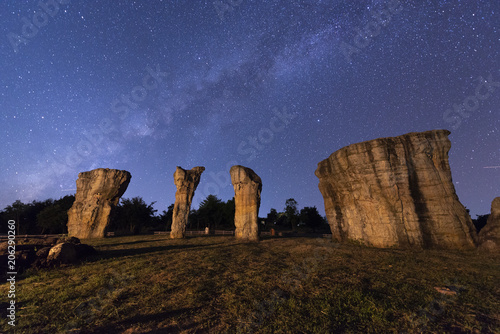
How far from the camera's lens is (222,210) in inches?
2212

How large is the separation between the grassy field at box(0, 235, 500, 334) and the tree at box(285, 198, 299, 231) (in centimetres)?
5293

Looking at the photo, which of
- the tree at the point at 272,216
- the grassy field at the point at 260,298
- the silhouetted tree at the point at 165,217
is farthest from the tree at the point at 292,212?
the grassy field at the point at 260,298

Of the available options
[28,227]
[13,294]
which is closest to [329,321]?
[13,294]

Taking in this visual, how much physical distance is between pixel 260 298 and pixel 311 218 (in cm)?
6074

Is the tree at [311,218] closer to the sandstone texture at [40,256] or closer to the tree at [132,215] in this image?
the tree at [132,215]

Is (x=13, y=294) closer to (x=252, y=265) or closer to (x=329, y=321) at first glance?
(x=252, y=265)

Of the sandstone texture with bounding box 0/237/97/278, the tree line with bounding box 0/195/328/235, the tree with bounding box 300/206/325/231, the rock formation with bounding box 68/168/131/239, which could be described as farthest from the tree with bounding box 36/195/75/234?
the tree with bounding box 300/206/325/231

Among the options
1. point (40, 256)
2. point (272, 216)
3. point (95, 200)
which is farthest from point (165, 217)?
point (40, 256)

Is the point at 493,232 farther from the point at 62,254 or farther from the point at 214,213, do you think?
the point at 214,213

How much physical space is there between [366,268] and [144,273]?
10.7 meters

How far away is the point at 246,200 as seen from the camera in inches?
909

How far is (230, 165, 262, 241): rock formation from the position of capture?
22062 mm

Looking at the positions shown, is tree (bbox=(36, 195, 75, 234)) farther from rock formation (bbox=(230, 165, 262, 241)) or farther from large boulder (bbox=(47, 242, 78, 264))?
rock formation (bbox=(230, 165, 262, 241))

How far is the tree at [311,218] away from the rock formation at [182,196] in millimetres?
43845
